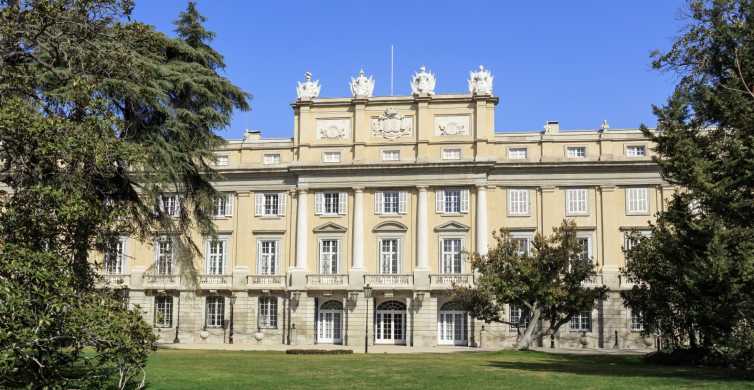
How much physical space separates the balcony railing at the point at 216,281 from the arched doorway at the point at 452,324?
41.8ft

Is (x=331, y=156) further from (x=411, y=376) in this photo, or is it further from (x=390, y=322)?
(x=411, y=376)

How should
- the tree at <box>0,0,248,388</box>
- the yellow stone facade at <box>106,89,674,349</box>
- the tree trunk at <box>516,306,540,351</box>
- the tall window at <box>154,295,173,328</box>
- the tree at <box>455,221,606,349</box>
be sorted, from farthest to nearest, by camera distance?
1. the tall window at <box>154,295,173,328</box>
2. the yellow stone facade at <box>106,89,674,349</box>
3. the tree trunk at <box>516,306,540,351</box>
4. the tree at <box>455,221,606,349</box>
5. the tree at <box>0,0,248,388</box>

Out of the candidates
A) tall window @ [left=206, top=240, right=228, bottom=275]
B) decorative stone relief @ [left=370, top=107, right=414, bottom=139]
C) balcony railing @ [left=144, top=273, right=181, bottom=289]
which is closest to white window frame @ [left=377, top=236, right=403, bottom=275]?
decorative stone relief @ [left=370, top=107, right=414, bottom=139]

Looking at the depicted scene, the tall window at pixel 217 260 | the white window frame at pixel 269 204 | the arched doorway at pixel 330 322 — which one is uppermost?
the white window frame at pixel 269 204

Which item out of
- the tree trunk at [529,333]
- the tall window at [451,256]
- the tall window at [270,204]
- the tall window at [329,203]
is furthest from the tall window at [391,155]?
the tree trunk at [529,333]

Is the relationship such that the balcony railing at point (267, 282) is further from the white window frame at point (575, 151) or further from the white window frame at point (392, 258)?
the white window frame at point (575, 151)

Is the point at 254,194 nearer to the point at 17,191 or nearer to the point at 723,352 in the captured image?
the point at 723,352

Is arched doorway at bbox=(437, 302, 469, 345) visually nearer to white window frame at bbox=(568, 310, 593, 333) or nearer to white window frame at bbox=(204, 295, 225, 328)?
white window frame at bbox=(568, 310, 593, 333)

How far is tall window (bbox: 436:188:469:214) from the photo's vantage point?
48.6m

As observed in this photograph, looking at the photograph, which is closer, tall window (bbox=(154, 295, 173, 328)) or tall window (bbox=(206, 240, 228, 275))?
tall window (bbox=(154, 295, 173, 328))

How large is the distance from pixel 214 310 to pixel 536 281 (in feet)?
71.1

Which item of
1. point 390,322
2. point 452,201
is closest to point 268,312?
point 390,322

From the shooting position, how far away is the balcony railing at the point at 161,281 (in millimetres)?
50438

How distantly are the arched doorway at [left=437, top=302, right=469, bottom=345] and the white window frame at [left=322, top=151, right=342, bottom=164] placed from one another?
10.8m
